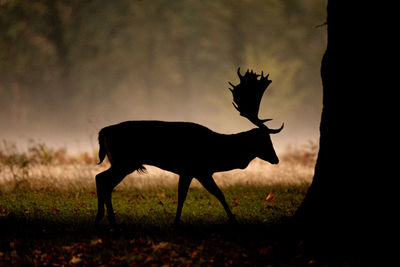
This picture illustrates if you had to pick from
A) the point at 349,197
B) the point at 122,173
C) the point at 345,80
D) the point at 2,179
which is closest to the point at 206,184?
the point at 122,173

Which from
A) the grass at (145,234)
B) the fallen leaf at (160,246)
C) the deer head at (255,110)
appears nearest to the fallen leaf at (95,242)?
the grass at (145,234)

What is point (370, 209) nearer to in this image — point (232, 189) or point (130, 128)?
point (130, 128)

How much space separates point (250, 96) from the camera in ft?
25.7

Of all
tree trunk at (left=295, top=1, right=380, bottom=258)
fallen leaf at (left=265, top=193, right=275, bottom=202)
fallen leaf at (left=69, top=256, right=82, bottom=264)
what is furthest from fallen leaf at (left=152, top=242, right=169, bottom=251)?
fallen leaf at (left=265, top=193, right=275, bottom=202)

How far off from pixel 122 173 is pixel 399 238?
4.61 meters

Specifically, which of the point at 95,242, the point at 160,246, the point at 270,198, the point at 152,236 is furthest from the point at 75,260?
the point at 270,198

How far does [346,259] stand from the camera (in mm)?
5828

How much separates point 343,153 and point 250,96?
226 cm

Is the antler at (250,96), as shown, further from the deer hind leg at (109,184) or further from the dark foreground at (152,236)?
the deer hind leg at (109,184)

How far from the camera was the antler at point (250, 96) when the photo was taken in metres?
7.78

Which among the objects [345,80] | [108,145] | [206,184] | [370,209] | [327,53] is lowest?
[370,209]

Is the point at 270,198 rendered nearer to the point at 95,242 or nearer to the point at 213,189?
the point at 213,189

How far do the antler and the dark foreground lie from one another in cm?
205

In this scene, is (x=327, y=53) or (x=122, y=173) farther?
(x=122, y=173)
